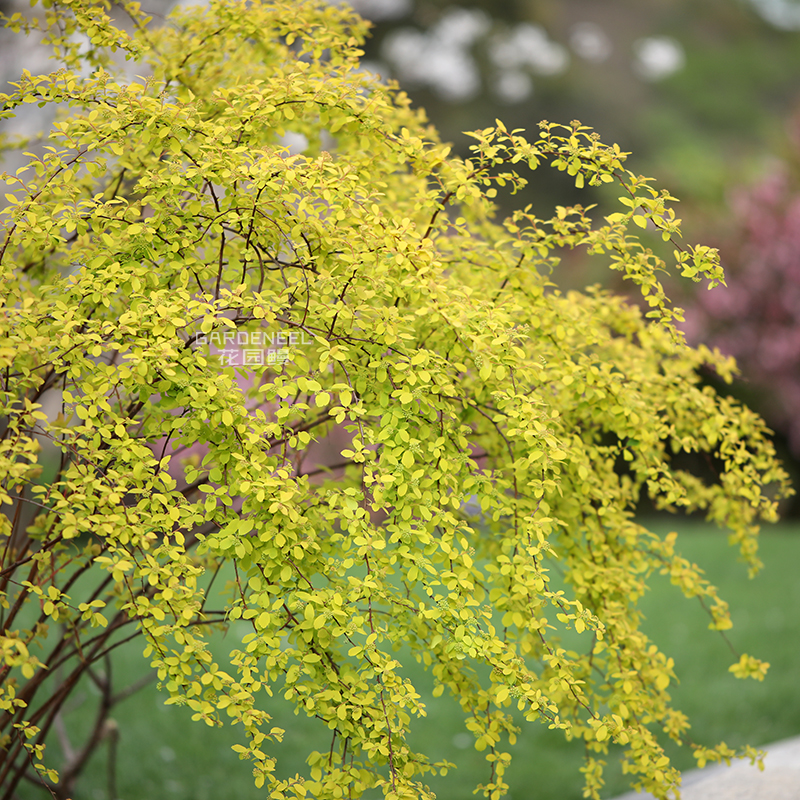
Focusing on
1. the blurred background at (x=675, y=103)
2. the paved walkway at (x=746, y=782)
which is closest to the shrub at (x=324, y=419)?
the paved walkway at (x=746, y=782)

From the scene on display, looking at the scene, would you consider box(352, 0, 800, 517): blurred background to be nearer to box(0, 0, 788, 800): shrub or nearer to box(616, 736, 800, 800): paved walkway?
box(616, 736, 800, 800): paved walkway

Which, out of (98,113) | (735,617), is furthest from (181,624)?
(735,617)

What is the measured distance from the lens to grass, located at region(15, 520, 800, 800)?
4055 millimetres

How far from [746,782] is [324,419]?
2471 millimetres

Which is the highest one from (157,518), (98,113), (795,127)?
(795,127)

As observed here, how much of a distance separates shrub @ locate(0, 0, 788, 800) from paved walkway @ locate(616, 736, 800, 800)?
684 mm

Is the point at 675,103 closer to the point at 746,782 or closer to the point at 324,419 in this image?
the point at 746,782

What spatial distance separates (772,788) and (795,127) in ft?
37.9

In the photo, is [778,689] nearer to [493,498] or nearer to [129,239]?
[493,498]

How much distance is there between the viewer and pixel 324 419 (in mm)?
2486

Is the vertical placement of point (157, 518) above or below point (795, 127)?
below

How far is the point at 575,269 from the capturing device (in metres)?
15.2

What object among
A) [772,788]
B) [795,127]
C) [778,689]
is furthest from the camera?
[795,127]

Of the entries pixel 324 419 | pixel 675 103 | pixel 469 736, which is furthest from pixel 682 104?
pixel 324 419
